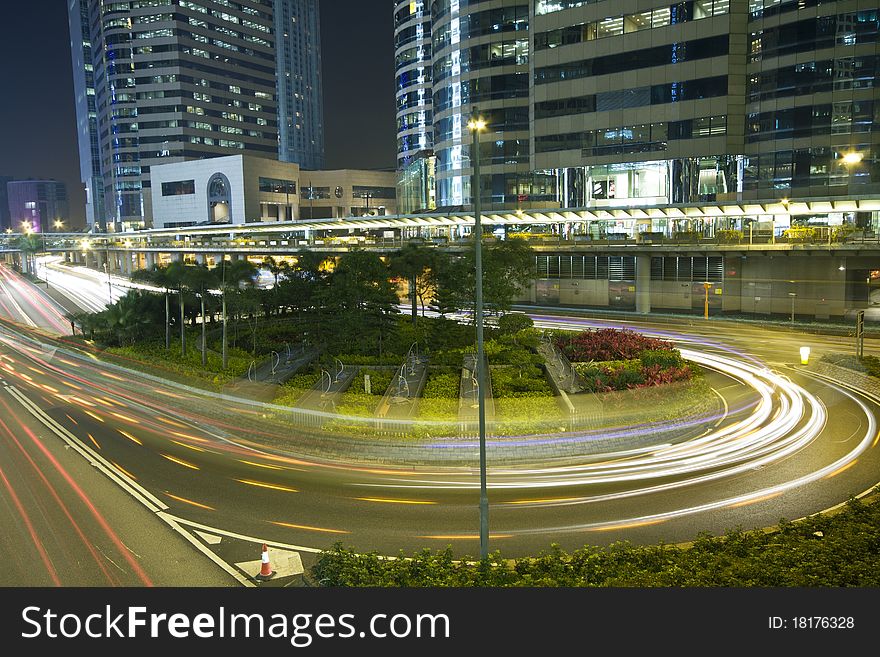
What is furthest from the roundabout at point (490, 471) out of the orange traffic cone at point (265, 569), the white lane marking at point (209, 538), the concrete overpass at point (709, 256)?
the concrete overpass at point (709, 256)

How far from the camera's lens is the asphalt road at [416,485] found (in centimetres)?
1745

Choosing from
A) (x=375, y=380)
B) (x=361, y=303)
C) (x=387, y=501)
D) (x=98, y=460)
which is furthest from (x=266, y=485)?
(x=361, y=303)

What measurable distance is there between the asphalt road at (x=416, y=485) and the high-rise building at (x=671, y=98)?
106 feet

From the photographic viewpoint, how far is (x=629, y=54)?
62.0 metres

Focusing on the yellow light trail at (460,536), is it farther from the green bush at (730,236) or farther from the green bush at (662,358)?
the green bush at (730,236)

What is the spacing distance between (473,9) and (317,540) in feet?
235

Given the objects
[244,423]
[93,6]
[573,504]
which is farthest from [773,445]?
[93,6]

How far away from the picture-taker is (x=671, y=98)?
6047 cm

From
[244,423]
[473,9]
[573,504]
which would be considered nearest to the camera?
[573,504]

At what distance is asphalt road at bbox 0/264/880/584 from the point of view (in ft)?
57.3

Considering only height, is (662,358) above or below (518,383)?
above

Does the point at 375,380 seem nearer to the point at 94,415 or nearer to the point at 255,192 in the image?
the point at 94,415

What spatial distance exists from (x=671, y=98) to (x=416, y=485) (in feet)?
169

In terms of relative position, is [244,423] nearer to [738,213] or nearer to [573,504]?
[573,504]
